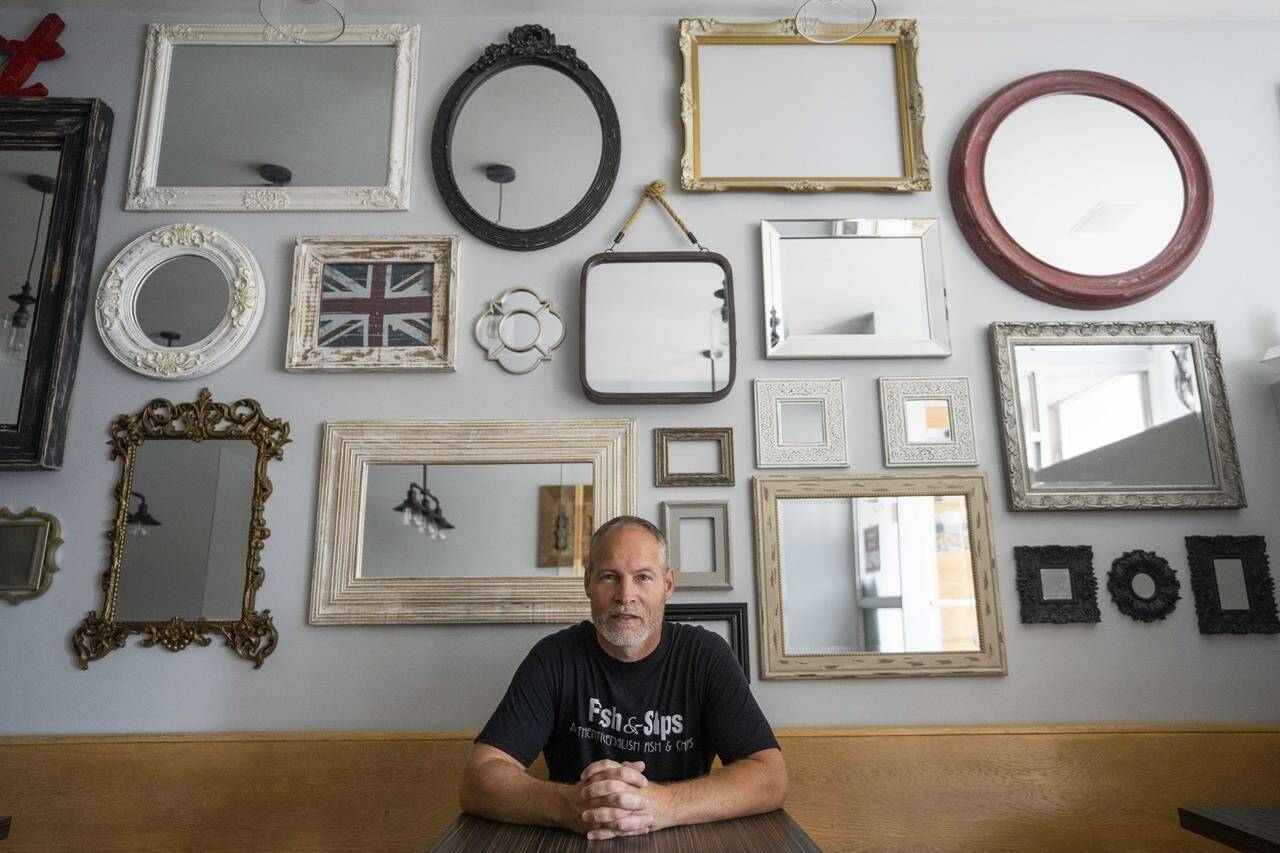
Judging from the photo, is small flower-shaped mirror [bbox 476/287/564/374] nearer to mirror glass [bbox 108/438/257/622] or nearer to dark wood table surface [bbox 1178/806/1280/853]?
mirror glass [bbox 108/438/257/622]

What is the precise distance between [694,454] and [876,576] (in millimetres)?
615

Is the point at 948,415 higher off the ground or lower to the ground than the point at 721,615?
higher

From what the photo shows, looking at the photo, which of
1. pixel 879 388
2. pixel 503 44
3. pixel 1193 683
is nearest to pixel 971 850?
pixel 1193 683

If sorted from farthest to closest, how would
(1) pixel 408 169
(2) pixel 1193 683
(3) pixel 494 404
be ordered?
1. (1) pixel 408 169
2. (3) pixel 494 404
3. (2) pixel 1193 683

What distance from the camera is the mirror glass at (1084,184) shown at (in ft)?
7.97

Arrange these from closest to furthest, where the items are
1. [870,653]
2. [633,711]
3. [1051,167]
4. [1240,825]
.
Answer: [1240,825] < [633,711] < [870,653] < [1051,167]

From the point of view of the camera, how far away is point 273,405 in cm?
233

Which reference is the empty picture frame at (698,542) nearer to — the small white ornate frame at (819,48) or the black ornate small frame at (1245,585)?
the small white ornate frame at (819,48)

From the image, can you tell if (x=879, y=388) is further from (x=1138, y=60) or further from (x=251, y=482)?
(x=251, y=482)

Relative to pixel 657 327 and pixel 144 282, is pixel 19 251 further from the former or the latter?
pixel 657 327

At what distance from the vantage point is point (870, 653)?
7.12 feet

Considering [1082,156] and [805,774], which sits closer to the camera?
[805,774]

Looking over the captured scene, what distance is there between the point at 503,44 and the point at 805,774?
2384mm

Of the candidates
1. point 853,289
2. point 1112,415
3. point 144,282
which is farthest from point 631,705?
point 144,282
